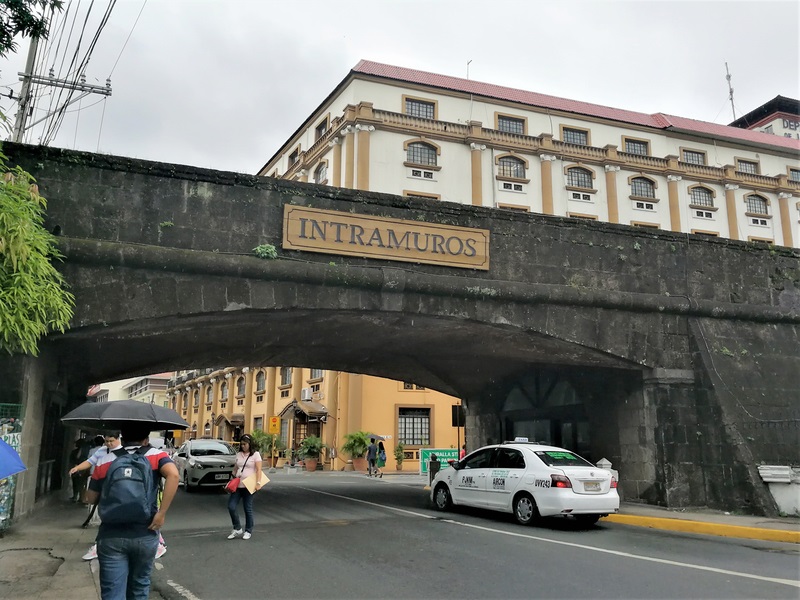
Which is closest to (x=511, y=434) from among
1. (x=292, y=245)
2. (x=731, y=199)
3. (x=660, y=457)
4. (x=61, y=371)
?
(x=660, y=457)

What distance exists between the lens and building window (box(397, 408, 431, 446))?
3506 centimetres

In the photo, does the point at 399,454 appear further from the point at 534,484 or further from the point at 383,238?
the point at 534,484

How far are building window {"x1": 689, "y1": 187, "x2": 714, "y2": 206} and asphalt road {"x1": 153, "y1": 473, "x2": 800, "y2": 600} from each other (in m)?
32.3

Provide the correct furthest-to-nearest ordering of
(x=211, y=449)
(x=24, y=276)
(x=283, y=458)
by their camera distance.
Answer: (x=283, y=458)
(x=211, y=449)
(x=24, y=276)

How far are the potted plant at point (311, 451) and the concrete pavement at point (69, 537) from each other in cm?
1798

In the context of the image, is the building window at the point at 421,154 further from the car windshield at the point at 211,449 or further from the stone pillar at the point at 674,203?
the car windshield at the point at 211,449

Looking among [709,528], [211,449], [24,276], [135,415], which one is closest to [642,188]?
[211,449]

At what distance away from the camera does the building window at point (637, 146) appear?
39.6m

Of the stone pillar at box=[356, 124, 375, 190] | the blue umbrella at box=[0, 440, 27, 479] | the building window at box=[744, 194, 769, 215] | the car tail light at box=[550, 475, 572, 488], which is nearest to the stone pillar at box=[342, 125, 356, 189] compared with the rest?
the stone pillar at box=[356, 124, 375, 190]

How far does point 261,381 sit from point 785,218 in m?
35.5

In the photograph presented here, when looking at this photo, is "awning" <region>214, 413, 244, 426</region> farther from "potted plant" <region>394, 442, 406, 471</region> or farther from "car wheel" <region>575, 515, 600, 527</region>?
"car wheel" <region>575, 515, 600, 527</region>

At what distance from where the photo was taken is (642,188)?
38812mm

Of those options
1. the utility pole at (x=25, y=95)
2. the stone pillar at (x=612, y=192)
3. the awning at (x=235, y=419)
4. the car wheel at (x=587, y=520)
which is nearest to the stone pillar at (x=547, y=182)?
the stone pillar at (x=612, y=192)

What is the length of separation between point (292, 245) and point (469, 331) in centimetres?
454
